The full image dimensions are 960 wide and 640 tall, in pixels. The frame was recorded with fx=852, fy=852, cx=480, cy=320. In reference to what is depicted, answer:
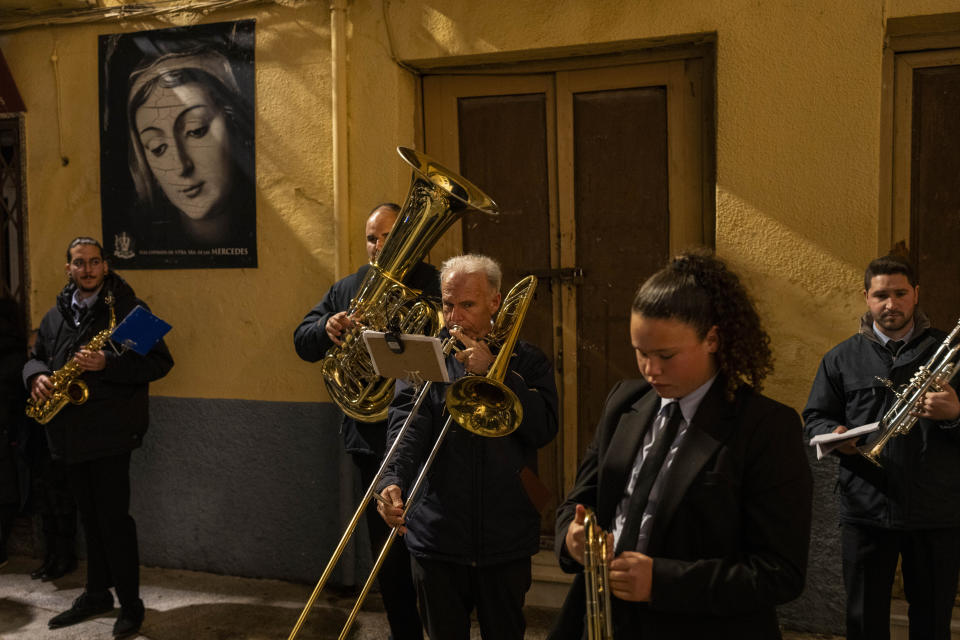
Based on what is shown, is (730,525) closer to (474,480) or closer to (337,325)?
(474,480)

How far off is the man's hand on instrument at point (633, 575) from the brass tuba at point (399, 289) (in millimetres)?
1630

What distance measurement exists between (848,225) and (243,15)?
11.8 ft

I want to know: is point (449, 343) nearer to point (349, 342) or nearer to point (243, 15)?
point (349, 342)

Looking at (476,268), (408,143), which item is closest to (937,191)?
(476,268)

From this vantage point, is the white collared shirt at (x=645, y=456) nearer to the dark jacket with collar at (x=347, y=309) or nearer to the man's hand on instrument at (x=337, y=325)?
the dark jacket with collar at (x=347, y=309)

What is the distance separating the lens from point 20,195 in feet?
18.3

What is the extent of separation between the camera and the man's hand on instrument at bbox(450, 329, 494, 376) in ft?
9.16

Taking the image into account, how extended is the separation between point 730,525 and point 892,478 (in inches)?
73.1

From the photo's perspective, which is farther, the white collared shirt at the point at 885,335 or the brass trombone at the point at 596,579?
the white collared shirt at the point at 885,335

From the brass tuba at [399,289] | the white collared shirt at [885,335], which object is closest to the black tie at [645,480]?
the brass tuba at [399,289]

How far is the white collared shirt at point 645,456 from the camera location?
6.41 ft

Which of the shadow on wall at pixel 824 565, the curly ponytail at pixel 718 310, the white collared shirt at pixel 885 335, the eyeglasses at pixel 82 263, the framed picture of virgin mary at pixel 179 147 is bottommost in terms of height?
the shadow on wall at pixel 824 565

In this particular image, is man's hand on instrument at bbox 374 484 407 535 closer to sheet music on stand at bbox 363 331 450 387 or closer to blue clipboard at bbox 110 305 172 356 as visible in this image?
sheet music on stand at bbox 363 331 450 387

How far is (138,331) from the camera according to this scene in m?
4.27
